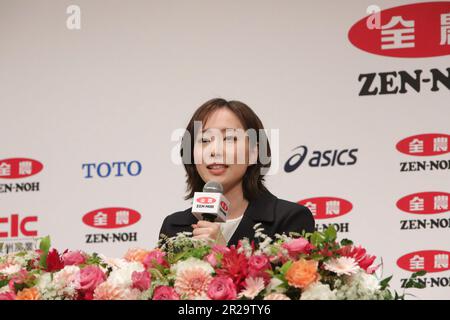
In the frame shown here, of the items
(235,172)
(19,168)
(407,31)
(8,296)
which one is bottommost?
(8,296)

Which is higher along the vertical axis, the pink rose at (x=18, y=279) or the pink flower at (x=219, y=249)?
the pink flower at (x=219, y=249)

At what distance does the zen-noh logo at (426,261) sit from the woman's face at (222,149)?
2037mm

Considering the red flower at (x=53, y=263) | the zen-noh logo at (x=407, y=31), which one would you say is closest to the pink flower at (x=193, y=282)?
the red flower at (x=53, y=263)

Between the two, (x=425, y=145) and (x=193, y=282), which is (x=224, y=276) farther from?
(x=425, y=145)

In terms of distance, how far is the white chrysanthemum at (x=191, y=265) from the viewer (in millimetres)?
1537

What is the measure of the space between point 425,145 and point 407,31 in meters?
0.67

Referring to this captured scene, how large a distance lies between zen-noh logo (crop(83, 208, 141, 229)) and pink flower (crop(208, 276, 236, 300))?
3.02 metres

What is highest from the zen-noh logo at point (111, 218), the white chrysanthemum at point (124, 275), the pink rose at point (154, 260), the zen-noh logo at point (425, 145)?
the zen-noh logo at point (425, 145)

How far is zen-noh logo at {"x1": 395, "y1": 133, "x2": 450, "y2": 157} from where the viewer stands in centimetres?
408

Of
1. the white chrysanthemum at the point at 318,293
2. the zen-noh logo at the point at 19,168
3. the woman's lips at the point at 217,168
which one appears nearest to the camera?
the white chrysanthemum at the point at 318,293

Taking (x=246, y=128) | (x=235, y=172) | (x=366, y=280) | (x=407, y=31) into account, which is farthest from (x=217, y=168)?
(x=407, y=31)

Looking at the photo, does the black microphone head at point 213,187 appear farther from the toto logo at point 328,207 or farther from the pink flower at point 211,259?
the toto logo at point 328,207

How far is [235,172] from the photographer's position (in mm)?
2322
